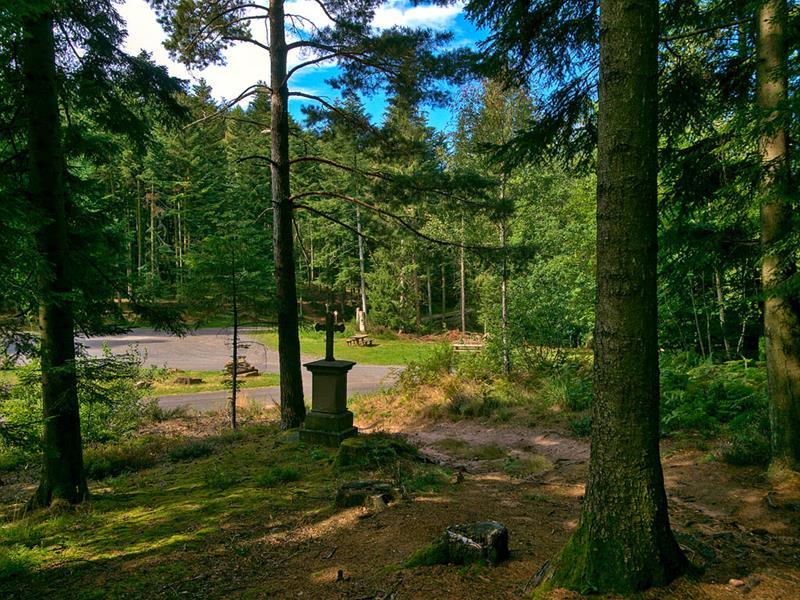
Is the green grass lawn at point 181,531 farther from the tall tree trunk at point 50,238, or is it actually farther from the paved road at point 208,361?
the paved road at point 208,361

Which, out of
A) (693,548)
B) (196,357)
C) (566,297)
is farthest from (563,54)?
(196,357)

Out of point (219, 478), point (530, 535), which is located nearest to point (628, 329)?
Answer: point (530, 535)

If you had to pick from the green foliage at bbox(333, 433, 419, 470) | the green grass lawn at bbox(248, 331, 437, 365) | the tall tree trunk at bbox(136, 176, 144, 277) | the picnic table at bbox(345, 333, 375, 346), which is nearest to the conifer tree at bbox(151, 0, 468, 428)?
the green foliage at bbox(333, 433, 419, 470)

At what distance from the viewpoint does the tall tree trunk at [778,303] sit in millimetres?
4609

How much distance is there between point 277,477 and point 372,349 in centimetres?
1864

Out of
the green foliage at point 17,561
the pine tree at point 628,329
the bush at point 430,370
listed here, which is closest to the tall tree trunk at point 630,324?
the pine tree at point 628,329

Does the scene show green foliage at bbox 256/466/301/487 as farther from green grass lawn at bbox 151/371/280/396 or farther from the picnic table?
the picnic table

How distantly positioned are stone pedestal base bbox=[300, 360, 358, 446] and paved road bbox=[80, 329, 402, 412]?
313cm

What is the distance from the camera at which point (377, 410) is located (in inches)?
453

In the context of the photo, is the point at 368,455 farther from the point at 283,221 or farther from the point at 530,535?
the point at 283,221

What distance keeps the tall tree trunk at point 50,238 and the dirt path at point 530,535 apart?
9.78ft

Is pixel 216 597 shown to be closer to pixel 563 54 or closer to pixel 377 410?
pixel 563 54

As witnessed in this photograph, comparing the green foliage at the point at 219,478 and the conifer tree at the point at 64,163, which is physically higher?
the conifer tree at the point at 64,163

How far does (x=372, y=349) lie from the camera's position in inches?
966
